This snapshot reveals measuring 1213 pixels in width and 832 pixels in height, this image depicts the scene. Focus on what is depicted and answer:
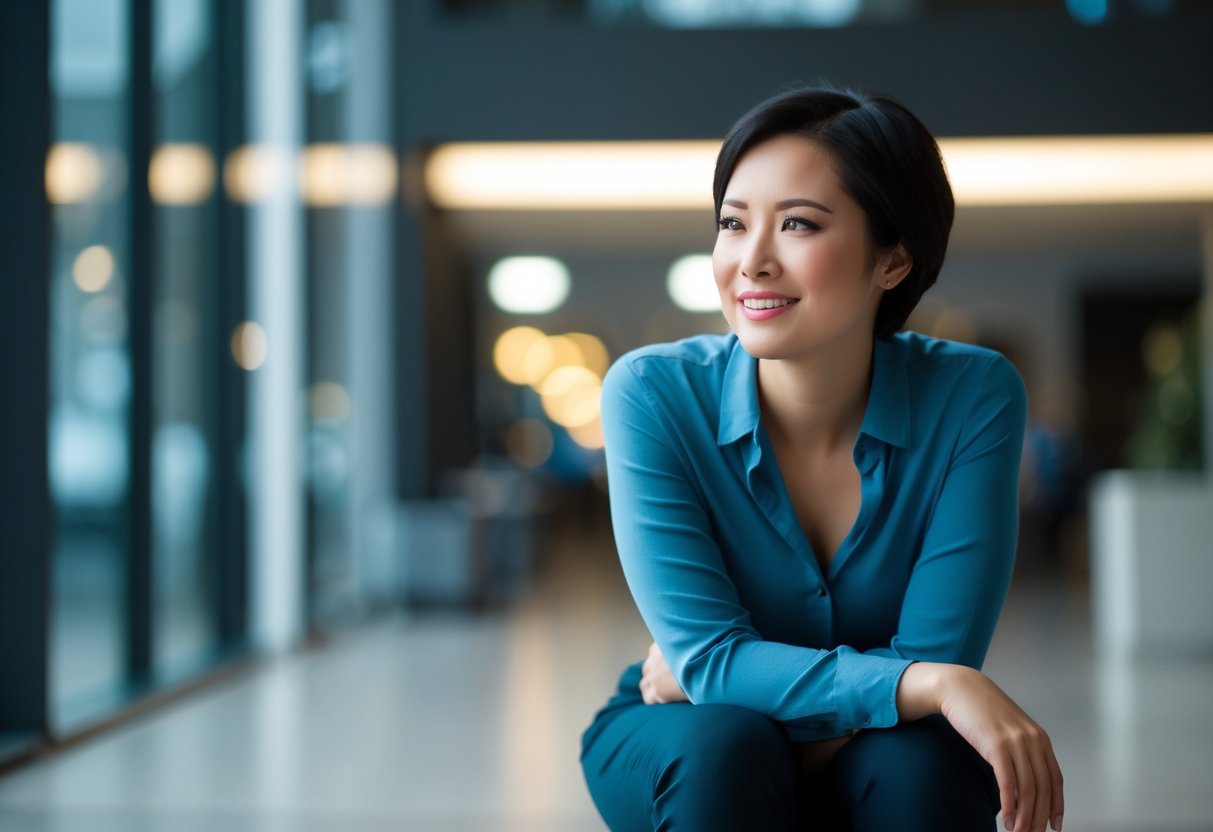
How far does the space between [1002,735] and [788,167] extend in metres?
0.61

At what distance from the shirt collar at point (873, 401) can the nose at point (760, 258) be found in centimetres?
14

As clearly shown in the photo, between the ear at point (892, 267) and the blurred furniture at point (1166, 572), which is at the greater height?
the ear at point (892, 267)

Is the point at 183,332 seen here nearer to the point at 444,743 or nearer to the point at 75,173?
the point at 75,173

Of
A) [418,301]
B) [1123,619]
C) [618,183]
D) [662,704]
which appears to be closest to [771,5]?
[618,183]

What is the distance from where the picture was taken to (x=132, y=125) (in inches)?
171

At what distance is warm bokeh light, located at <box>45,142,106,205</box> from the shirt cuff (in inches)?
122

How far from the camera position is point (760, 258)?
1378 mm

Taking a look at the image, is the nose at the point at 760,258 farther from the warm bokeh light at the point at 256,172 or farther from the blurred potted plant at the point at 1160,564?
the blurred potted plant at the point at 1160,564

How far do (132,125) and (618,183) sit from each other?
14.4 feet

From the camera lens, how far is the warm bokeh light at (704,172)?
7.27 meters

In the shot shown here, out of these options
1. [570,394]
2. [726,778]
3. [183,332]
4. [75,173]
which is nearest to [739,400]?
[726,778]

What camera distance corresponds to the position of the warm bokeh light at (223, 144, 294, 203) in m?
5.44

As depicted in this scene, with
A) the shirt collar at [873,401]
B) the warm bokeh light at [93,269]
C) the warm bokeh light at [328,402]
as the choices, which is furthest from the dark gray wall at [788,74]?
the shirt collar at [873,401]

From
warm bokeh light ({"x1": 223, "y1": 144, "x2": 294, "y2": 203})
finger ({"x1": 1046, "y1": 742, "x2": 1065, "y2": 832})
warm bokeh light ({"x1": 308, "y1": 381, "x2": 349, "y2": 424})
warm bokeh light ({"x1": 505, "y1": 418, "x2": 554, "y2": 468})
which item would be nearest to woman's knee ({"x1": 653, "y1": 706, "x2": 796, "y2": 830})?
finger ({"x1": 1046, "y1": 742, "x2": 1065, "y2": 832})
